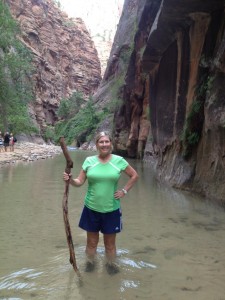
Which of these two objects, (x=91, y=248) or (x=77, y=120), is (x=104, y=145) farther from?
(x=77, y=120)

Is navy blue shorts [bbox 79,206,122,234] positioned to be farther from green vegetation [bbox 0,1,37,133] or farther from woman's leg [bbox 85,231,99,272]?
green vegetation [bbox 0,1,37,133]

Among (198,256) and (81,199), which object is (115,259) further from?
(81,199)

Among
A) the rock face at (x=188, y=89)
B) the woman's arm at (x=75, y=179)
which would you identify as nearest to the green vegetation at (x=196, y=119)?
the rock face at (x=188, y=89)

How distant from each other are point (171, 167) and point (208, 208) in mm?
4427

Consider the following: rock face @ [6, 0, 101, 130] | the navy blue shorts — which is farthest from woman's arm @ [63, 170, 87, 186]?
rock face @ [6, 0, 101, 130]

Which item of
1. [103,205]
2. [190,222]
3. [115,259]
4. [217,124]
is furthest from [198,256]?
[217,124]

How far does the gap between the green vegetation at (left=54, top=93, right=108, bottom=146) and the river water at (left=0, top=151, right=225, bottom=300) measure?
110 feet

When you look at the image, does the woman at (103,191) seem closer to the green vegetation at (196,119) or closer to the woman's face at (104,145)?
the woman's face at (104,145)

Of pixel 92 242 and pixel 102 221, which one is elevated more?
pixel 102 221

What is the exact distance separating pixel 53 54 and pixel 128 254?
2873 inches

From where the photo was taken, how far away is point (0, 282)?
364 centimetres

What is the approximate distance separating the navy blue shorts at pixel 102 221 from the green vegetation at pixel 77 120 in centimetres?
3658

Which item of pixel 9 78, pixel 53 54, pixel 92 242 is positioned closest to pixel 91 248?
pixel 92 242

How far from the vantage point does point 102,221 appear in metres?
4.10
